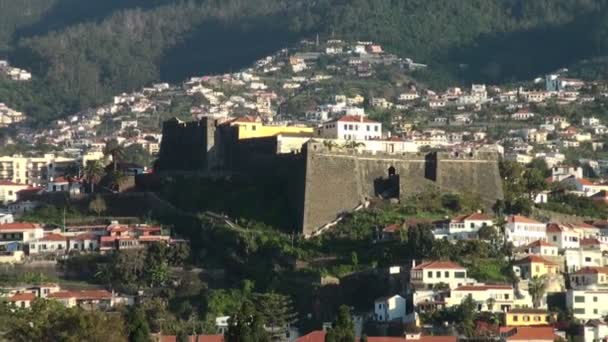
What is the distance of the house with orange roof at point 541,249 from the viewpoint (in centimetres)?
10031

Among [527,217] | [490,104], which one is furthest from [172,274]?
[490,104]

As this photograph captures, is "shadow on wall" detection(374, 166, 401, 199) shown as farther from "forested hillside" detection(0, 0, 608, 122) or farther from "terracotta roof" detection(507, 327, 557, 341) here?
"forested hillside" detection(0, 0, 608, 122)

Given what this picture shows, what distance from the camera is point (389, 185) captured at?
106 metres

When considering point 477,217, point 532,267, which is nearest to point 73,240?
point 477,217

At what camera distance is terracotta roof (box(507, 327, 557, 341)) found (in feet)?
291

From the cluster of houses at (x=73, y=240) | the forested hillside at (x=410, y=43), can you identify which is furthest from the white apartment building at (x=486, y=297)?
the forested hillside at (x=410, y=43)

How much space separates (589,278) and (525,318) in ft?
18.4

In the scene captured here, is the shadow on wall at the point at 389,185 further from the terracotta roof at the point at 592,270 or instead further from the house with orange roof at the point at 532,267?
the terracotta roof at the point at 592,270

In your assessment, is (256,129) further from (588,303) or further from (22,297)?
(588,303)

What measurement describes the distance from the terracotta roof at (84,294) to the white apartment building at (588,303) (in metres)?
17.3

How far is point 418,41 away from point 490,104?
2849 centimetres

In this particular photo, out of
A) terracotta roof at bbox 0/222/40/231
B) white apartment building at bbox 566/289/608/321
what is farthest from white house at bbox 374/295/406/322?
terracotta roof at bbox 0/222/40/231

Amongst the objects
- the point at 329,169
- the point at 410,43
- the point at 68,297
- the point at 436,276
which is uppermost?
the point at 410,43

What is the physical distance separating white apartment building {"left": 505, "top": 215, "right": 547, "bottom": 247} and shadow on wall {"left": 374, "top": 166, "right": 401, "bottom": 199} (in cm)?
538
